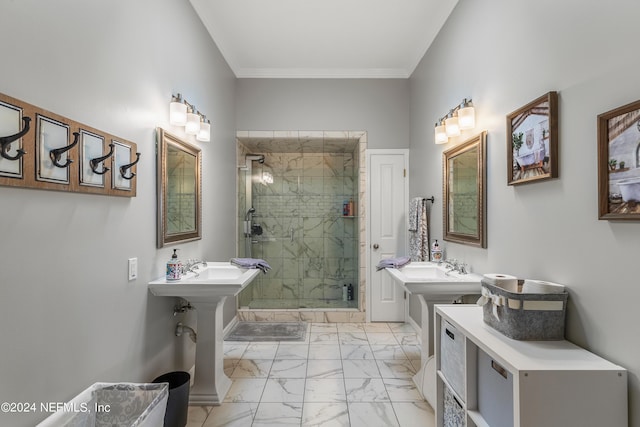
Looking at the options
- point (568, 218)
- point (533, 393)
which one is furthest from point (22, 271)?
point (568, 218)

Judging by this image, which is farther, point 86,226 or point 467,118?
point 467,118

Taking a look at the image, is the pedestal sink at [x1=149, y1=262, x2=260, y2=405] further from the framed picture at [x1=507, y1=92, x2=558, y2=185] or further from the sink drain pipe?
the framed picture at [x1=507, y1=92, x2=558, y2=185]

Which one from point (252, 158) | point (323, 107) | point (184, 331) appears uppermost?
point (323, 107)

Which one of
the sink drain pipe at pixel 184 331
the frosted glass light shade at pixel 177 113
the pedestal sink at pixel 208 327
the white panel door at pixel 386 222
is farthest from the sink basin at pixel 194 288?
the white panel door at pixel 386 222

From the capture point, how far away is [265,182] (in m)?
5.02

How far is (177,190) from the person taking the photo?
244cm

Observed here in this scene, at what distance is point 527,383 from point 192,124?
2.47m

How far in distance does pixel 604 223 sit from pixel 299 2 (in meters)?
2.61

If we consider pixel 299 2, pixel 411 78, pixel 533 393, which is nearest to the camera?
pixel 533 393

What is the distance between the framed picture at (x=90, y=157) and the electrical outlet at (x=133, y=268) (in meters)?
0.49

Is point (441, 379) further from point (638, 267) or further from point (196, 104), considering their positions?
point (196, 104)

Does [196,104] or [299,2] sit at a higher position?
[299,2]

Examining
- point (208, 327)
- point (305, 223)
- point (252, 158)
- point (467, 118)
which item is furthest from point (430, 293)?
point (252, 158)

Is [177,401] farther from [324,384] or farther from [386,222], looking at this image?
[386,222]
